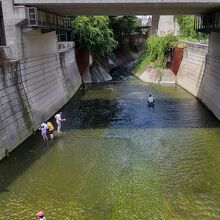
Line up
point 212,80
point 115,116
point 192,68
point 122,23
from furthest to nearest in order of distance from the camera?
point 122,23 < point 192,68 < point 212,80 < point 115,116

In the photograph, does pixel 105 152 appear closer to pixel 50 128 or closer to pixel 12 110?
pixel 50 128

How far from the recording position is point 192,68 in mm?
43906

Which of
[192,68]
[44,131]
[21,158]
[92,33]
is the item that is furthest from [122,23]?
[21,158]

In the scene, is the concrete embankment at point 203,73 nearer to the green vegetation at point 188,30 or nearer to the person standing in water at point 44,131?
the green vegetation at point 188,30

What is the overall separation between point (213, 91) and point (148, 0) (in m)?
12.5

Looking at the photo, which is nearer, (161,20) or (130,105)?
(130,105)

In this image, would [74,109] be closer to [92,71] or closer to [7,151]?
[7,151]

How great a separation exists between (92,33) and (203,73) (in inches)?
687

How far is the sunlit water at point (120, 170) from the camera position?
588 inches

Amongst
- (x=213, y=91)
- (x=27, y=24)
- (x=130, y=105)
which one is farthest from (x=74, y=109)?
(x=213, y=91)

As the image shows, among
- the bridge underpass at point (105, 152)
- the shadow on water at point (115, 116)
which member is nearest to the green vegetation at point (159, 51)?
the shadow on water at point (115, 116)

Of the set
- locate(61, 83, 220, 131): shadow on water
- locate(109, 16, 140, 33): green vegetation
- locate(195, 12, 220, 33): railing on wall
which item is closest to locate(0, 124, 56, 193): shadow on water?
locate(61, 83, 220, 131): shadow on water

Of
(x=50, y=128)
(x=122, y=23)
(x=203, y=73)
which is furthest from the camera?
(x=122, y=23)

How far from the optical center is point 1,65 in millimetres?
22172
